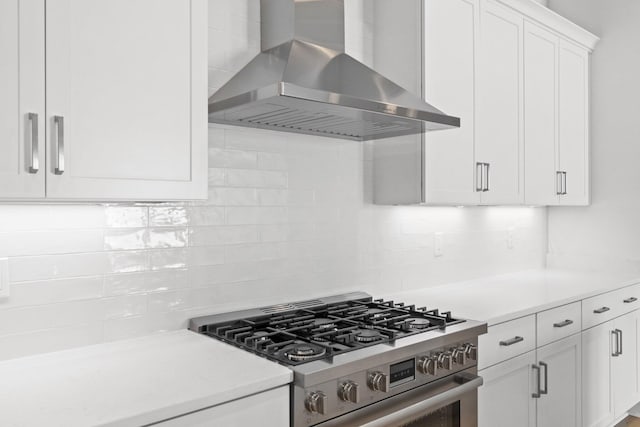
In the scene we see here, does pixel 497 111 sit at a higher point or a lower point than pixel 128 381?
higher

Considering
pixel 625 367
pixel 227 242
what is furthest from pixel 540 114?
pixel 227 242

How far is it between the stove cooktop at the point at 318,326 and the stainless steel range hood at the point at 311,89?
784 mm

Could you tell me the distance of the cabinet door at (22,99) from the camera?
1.30 meters

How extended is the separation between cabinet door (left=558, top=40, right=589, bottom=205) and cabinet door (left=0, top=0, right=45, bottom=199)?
304 centimetres

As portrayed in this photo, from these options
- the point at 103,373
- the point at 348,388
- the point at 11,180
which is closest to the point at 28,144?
the point at 11,180

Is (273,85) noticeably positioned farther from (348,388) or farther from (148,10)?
(348,388)

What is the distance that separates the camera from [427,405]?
1.85 metres

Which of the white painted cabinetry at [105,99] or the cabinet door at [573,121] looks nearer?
the white painted cabinetry at [105,99]

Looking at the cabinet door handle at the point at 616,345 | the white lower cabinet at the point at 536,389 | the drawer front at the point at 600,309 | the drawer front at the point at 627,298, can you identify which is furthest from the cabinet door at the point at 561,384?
the drawer front at the point at 627,298

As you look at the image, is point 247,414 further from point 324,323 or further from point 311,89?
point 311,89

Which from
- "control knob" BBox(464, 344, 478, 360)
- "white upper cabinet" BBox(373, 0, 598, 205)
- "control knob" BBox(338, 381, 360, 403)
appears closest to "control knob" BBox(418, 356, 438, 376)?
"control knob" BBox(464, 344, 478, 360)

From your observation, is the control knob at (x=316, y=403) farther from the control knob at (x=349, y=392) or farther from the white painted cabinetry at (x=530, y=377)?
the white painted cabinetry at (x=530, y=377)

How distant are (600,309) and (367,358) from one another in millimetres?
1964

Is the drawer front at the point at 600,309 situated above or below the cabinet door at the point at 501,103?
below
